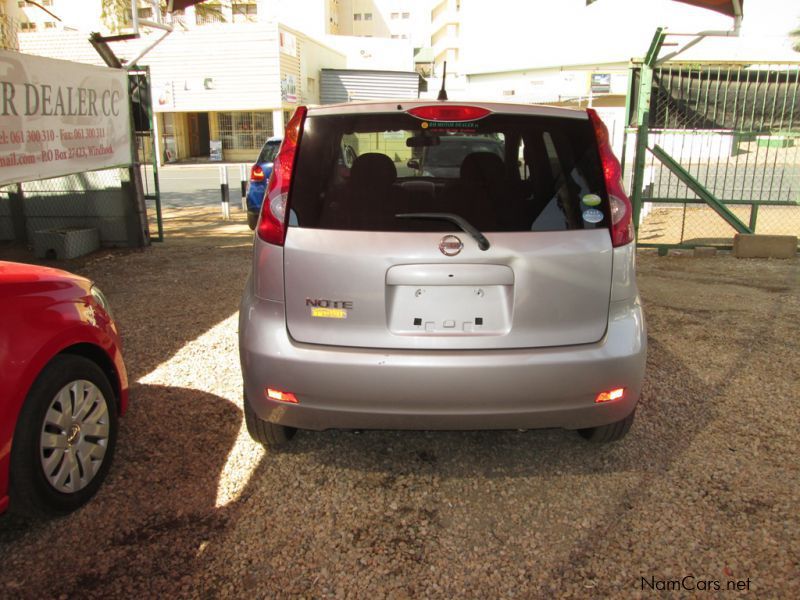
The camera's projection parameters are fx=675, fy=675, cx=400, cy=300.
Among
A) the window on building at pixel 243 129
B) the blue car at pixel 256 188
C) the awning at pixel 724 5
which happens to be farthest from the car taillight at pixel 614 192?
the window on building at pixel 243 129

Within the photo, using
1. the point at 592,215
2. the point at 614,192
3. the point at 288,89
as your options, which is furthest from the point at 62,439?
the point at 288,89

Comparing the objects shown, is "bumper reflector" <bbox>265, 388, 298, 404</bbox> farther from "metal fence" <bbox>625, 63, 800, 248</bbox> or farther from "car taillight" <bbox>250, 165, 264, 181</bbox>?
"car taillight" <bbox>250, 165, 264, 181</bbox>

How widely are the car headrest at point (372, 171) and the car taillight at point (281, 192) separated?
28 centimetres

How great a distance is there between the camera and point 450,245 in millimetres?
2824

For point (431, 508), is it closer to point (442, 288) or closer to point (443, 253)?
point (442, 288)

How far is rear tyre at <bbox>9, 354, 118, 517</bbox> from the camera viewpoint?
2.68 meters

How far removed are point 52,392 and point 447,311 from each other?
1676 mm

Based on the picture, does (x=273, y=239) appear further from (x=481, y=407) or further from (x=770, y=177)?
(x=770, y=177)

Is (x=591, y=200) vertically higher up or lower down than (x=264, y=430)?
higher up

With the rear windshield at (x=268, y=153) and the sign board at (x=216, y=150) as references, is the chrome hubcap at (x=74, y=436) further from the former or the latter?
the sign board at (x=216, y=150)

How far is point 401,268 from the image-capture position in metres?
2.80

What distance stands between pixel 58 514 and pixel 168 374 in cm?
188

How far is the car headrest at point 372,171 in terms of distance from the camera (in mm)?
3041

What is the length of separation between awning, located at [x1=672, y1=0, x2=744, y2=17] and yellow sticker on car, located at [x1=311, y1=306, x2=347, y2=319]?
27.2 feet
